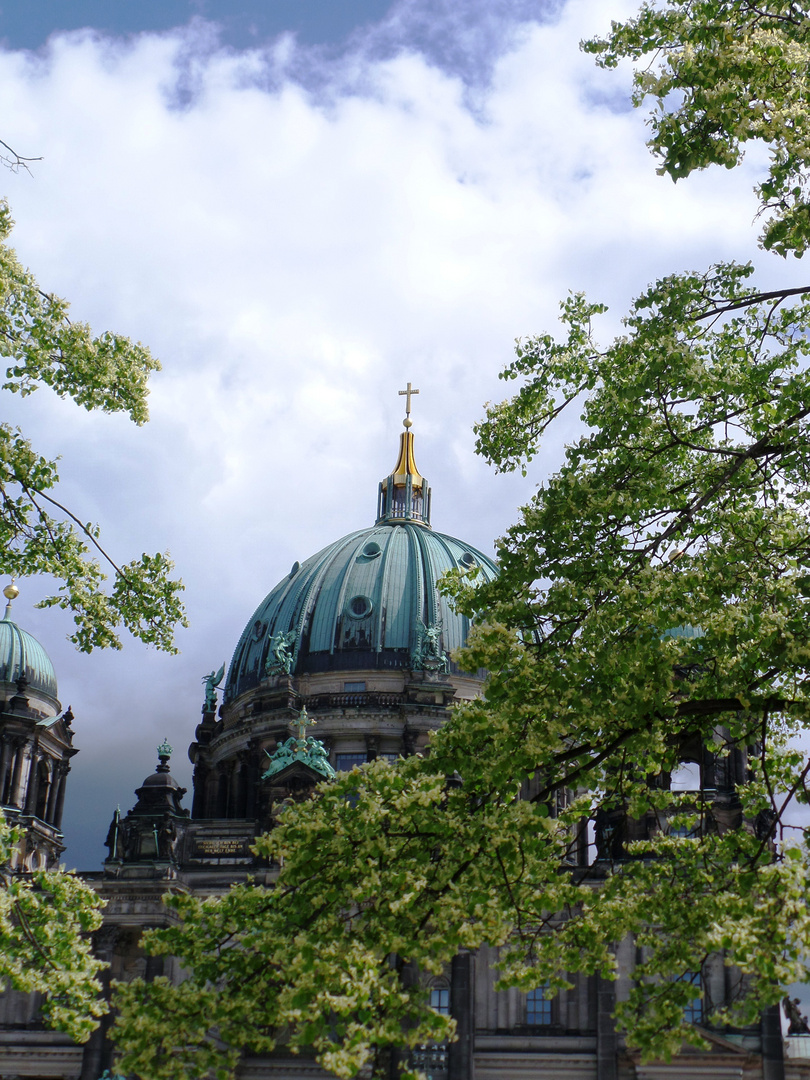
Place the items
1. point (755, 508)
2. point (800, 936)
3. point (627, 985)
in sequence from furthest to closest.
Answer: point (627, 985) → point (755, 508) → point (800, 936)

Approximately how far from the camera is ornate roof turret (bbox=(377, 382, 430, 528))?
242ft

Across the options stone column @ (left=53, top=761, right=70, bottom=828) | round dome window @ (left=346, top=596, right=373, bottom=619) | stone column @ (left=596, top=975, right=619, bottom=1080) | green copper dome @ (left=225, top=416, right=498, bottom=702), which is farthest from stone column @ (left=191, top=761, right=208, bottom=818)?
stone column @ (left=596, top=975, right=619, bottom=1080)

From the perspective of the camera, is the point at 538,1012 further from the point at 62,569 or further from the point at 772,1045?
the point at 62,569

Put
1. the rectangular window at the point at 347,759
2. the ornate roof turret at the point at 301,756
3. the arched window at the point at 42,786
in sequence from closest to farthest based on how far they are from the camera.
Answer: the ornate roof turret at the point at 301,756, the arched window at the point at 42,786, the rectangular window at the point at 347,759

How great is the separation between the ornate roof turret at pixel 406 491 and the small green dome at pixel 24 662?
21.9 metres

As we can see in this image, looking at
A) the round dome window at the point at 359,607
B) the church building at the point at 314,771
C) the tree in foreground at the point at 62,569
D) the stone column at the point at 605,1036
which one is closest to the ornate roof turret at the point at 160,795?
the church building at the point at 314,771

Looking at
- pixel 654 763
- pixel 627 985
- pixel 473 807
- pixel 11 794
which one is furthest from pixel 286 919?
pixel 11 794

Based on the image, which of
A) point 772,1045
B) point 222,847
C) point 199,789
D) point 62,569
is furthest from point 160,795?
point 62,569

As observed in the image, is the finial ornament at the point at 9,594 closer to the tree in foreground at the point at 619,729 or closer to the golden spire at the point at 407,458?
the golden spire at the point at 407,458

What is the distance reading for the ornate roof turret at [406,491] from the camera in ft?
242

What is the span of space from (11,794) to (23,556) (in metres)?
35.6

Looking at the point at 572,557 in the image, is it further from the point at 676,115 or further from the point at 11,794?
the point at 11,794

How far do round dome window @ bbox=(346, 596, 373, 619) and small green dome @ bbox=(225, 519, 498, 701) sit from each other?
50 millimetres

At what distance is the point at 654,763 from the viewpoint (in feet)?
61.9
